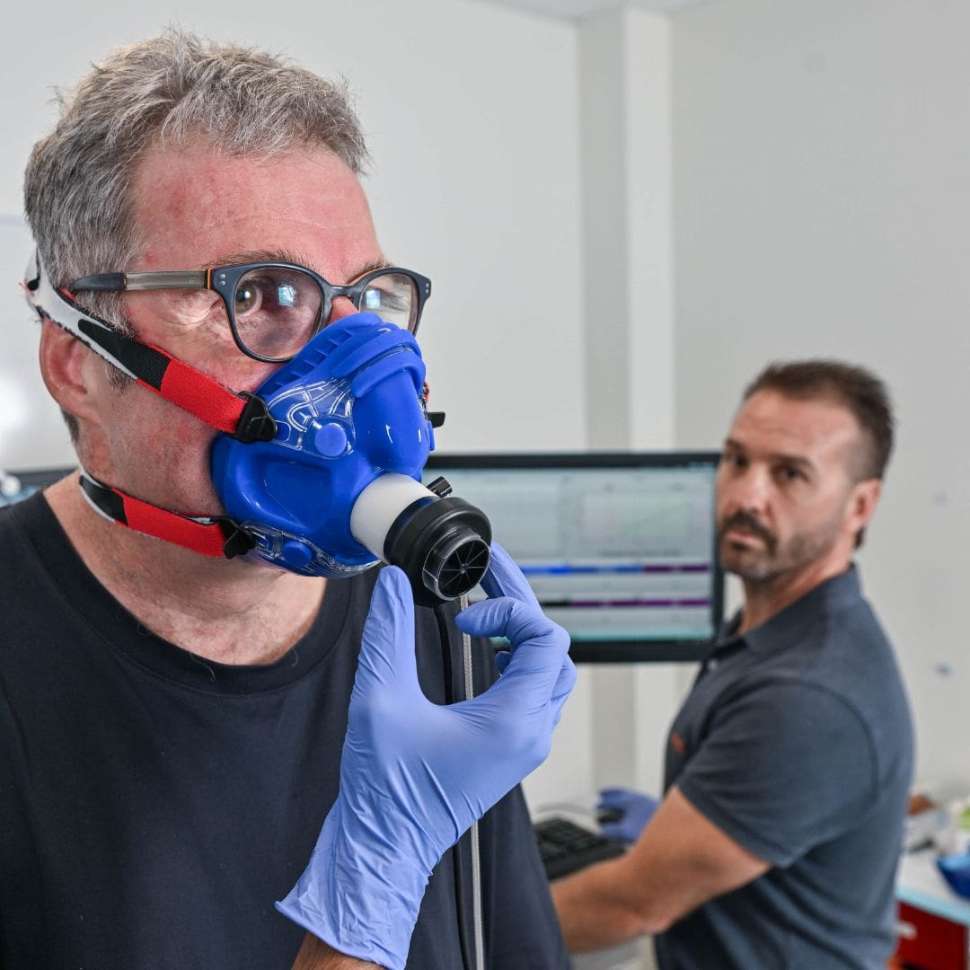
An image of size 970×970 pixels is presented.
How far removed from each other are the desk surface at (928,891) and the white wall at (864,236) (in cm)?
40

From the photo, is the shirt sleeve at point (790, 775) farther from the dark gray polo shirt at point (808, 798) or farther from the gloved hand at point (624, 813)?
the gloved hand at point (624, 813)

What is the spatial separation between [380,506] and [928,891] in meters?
1.96

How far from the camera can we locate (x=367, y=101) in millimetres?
2662

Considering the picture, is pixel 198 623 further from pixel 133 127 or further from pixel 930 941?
pixel 930 941

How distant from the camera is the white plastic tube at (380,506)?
0.79 metres

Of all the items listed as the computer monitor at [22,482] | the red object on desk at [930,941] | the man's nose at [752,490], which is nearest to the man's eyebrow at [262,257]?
the computer monitor at [22,482]

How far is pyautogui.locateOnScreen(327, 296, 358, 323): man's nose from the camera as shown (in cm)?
88

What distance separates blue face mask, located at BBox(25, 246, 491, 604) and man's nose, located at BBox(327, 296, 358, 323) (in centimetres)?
2

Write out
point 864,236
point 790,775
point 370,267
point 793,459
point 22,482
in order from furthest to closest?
point 864,236 < point 793,459 < point 22,482 < point 790,775 < point 370,267

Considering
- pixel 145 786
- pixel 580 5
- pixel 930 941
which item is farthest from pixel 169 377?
pixel 580 5

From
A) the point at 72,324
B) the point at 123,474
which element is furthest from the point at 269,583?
the point at 72,324

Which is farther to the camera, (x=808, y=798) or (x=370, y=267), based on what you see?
(x=808, y=798)

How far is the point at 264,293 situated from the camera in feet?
2.81

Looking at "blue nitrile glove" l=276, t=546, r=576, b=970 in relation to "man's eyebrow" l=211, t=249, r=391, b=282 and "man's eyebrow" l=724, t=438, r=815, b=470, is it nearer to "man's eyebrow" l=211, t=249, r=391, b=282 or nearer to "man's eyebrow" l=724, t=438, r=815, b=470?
"man's eyebrow" l=211, t=249, r=391, b=282
